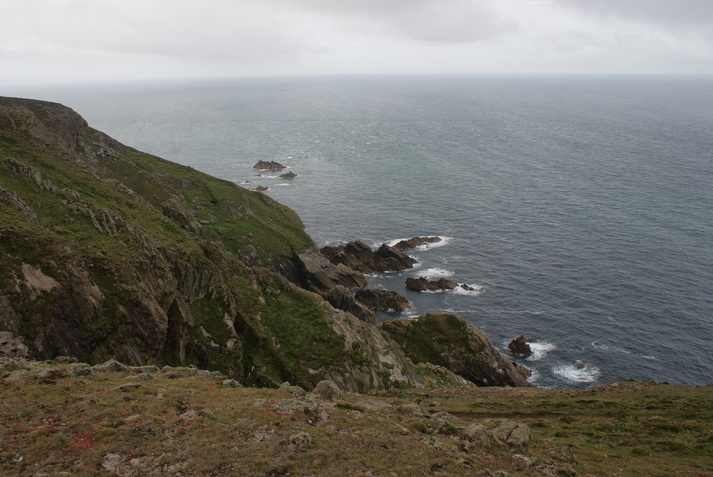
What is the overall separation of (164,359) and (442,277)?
2708 inches

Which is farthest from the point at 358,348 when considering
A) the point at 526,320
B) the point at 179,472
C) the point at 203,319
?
the point at 526,320

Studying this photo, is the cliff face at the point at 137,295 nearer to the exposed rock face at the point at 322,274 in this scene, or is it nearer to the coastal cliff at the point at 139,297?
the coastal cliff at the point at 139,297

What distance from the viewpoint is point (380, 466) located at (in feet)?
72.0

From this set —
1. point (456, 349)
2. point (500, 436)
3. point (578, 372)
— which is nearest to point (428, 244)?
point (456, 349)

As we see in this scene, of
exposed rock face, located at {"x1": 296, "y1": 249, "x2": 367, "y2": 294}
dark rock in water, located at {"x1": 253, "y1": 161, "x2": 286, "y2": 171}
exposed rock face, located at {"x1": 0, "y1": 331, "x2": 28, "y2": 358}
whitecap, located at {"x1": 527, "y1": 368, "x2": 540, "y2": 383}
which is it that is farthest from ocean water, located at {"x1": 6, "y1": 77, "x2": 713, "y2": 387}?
exposed rock face, located at {"x1": 0, "y1": 331, "x2": 28, "y2": 358}

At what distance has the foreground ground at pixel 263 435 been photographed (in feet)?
66.2

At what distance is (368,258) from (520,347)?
4061 cm

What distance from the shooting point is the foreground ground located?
20172 mm

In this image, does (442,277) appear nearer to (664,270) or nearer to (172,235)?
(664,270)

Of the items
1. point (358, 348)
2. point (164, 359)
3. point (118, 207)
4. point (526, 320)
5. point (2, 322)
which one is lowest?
point (526, 320)

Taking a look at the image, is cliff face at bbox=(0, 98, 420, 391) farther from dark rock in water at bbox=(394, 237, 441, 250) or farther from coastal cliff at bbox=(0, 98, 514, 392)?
dark rock in water at bbox=(394, 237, 441, 250)

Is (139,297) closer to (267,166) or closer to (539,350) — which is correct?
(539,350)

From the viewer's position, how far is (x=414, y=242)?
11156cm

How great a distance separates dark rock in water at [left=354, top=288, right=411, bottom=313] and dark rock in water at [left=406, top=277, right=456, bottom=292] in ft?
17.5
